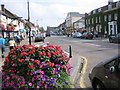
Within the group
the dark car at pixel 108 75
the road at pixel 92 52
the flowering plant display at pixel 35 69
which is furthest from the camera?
the road at pixel 92 52

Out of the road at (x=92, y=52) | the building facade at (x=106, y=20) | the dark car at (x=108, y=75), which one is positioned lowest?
the road at (x=92, y=52)

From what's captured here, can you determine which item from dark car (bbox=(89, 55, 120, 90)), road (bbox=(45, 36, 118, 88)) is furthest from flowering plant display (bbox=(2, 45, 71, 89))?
road (bbox=(45, 36, 118, 88))

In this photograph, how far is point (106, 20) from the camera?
65.9 m

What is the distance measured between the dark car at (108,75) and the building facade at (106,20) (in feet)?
172

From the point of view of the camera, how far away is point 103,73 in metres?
7.08

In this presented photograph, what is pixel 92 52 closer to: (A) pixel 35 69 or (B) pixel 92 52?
(B) pixel 92 52

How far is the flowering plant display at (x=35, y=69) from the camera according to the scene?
6.60 metres

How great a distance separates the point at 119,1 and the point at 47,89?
56.9 m

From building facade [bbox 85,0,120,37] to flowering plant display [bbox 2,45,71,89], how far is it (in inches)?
2094

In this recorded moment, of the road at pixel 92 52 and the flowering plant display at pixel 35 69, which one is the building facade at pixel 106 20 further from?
the flowering plant display at pixel 35 69

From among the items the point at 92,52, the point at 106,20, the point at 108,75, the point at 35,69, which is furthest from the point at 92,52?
the point at 106,20

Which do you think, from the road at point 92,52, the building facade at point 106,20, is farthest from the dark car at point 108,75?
the building facade at point 106,20

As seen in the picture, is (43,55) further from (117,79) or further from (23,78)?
(117,79)

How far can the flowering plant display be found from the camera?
6598mm
